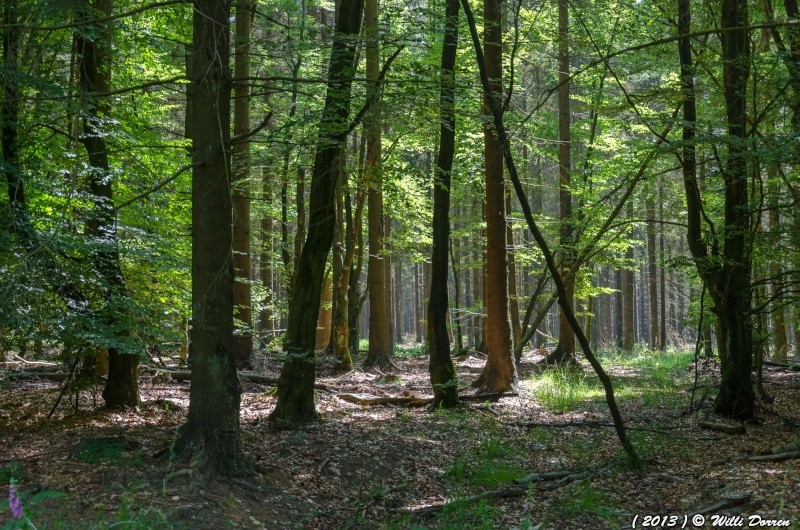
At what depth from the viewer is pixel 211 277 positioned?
21.1 ft

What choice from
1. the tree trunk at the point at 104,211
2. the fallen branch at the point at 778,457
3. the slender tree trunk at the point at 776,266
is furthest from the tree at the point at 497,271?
the tree trunk at the point at 104,211

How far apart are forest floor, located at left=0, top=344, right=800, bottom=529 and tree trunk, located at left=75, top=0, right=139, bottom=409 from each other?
405 millimetres

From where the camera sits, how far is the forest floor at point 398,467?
570 cm

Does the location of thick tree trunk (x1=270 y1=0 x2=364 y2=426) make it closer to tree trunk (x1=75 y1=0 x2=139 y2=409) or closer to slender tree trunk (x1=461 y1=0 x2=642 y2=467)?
tree trunk (x1=75 y1=0 x2=139 y2=409)

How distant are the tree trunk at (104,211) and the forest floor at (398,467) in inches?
15.9

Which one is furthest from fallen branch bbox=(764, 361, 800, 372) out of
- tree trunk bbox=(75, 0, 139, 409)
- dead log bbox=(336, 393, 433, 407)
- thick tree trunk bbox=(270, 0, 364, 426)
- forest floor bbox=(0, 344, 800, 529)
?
tree trunk bbox=(75, 0, 139, 409)

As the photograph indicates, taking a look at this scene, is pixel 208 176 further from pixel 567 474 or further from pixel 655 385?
pixel 655 385

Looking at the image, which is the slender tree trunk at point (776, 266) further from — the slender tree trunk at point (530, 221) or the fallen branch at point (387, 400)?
the fallen branch at point (387, 400)

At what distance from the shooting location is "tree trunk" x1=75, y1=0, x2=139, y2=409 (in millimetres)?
7743

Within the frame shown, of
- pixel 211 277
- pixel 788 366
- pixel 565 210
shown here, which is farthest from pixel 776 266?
pixel 211 277

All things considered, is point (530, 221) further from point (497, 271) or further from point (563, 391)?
point (563, 391)

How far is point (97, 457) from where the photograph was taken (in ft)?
21.9

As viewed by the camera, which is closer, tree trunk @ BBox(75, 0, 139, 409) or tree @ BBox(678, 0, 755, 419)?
tree trunk @ BBox(75, 0, 139, 409)

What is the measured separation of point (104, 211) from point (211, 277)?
266 centimetres
